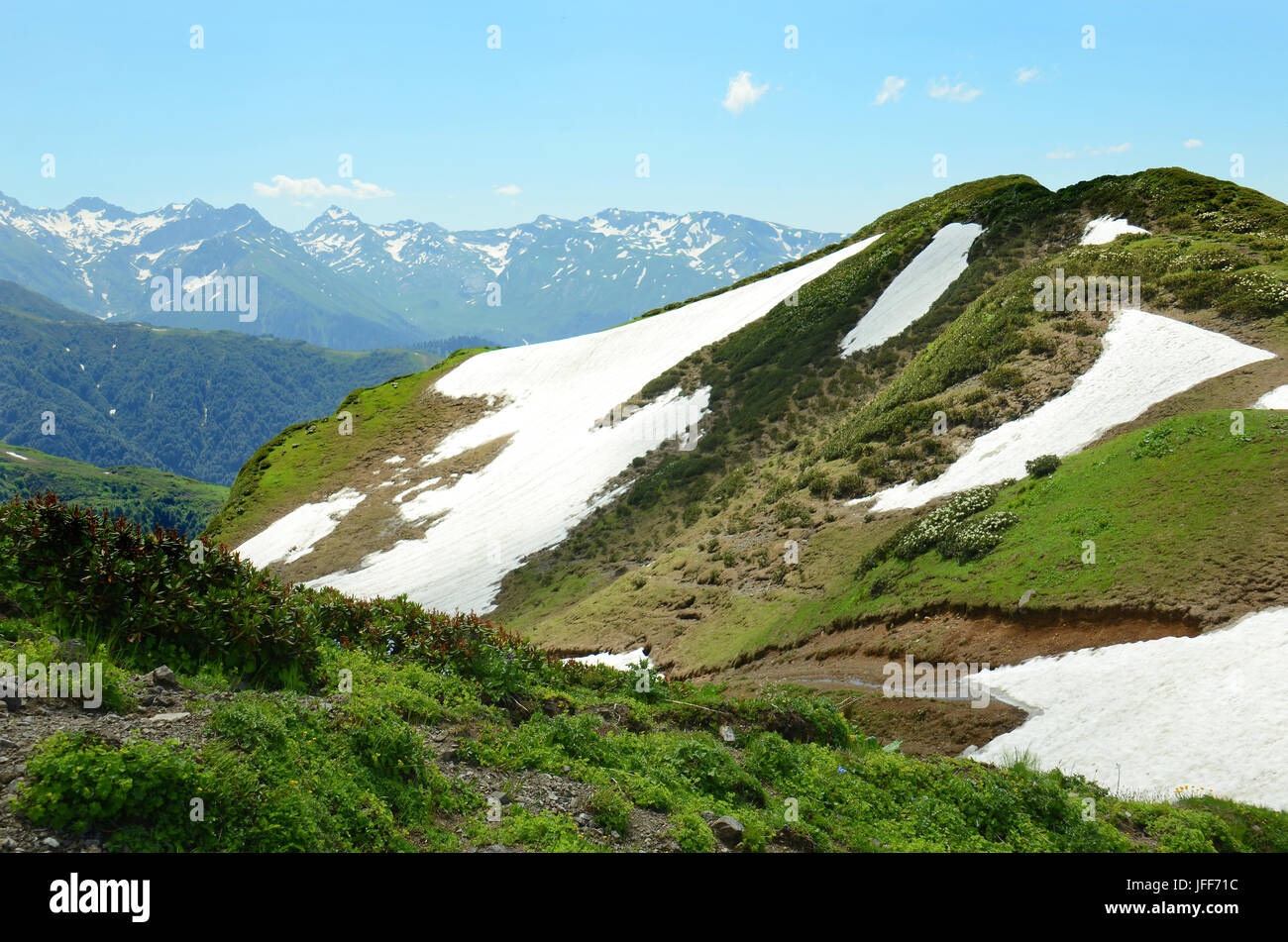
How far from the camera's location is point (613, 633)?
3372 centimetres

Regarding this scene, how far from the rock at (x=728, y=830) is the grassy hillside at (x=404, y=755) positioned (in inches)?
1.6

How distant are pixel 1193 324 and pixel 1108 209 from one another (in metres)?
22.5

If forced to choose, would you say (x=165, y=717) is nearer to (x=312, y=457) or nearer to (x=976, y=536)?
(x=976, y=536)

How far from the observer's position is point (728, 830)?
1027 cm

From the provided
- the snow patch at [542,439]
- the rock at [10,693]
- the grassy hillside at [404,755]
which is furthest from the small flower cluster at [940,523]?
the snow patch at [542,439]

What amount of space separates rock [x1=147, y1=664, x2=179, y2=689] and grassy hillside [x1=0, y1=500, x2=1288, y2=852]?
91mm

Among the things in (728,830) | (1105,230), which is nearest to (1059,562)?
(728,830)

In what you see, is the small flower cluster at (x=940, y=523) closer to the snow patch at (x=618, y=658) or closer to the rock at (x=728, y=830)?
the snow patch at (x=618, y=658)

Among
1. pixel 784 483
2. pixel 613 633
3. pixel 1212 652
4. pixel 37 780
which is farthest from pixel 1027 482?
pixel 37 780

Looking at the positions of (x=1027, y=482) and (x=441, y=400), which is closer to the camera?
(x=1027, y=482)

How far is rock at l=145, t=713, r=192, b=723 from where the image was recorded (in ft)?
31.0

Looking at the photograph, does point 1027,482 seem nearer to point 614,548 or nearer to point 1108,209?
point 614,548

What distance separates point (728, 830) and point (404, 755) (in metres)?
4.32

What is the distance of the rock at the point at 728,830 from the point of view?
10144 millimetres
